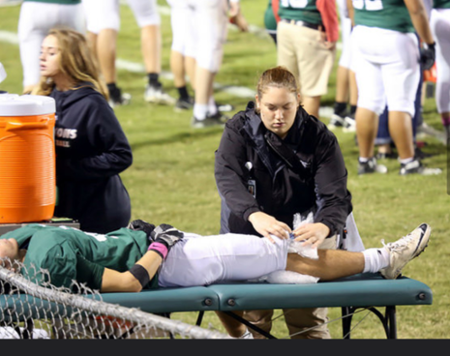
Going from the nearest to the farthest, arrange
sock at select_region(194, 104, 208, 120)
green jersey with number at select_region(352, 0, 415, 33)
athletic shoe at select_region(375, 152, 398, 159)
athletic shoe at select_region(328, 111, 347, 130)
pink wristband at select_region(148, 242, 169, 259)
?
pink wristband at select_region(148, 242, 169, 259), green jersey with number at select_region(352, 0, 415, 33), athletic shoe at select_region(375, 152, 398, 159), athletic shoe at select_region(328, 111, 347, 130), sock at select_region(194, 104, 208, 120)

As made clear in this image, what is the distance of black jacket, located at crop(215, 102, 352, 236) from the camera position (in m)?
4.00

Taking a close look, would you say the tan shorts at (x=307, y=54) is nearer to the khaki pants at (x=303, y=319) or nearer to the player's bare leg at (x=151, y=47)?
the player's bare leg at (x=151, y=47)

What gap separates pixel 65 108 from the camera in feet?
15.3

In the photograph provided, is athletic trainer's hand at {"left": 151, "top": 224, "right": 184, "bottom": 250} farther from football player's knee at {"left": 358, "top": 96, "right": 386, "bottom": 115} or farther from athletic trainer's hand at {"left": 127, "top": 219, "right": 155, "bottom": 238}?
football player's knee at {"left": 358, "top": 96, "right": 386, "bottom": 115}

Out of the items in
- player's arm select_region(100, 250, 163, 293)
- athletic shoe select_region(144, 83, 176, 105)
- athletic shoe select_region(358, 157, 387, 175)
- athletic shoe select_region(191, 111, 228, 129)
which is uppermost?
player's arm select_region(100, 250, 163, 293)

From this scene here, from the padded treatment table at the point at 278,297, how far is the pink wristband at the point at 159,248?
7.5 inches

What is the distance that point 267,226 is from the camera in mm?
3883

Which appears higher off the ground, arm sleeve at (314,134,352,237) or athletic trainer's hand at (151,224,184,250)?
arm sleeve at (314,134,352,237)

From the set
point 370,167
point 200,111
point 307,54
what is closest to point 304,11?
point 307,54

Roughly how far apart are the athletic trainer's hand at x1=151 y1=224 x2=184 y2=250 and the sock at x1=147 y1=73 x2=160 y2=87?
7283 millimetres

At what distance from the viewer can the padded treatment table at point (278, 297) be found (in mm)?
3574

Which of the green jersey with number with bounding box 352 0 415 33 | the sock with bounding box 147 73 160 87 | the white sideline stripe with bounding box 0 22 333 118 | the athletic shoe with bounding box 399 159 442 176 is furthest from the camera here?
the sock with bounding box 147 73 160 87

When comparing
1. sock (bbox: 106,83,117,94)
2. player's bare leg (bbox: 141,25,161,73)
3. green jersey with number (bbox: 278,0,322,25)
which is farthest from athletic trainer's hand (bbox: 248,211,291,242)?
player's bare leg (bbox: 141,25,161,73)

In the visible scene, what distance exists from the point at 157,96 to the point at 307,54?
3499mm
